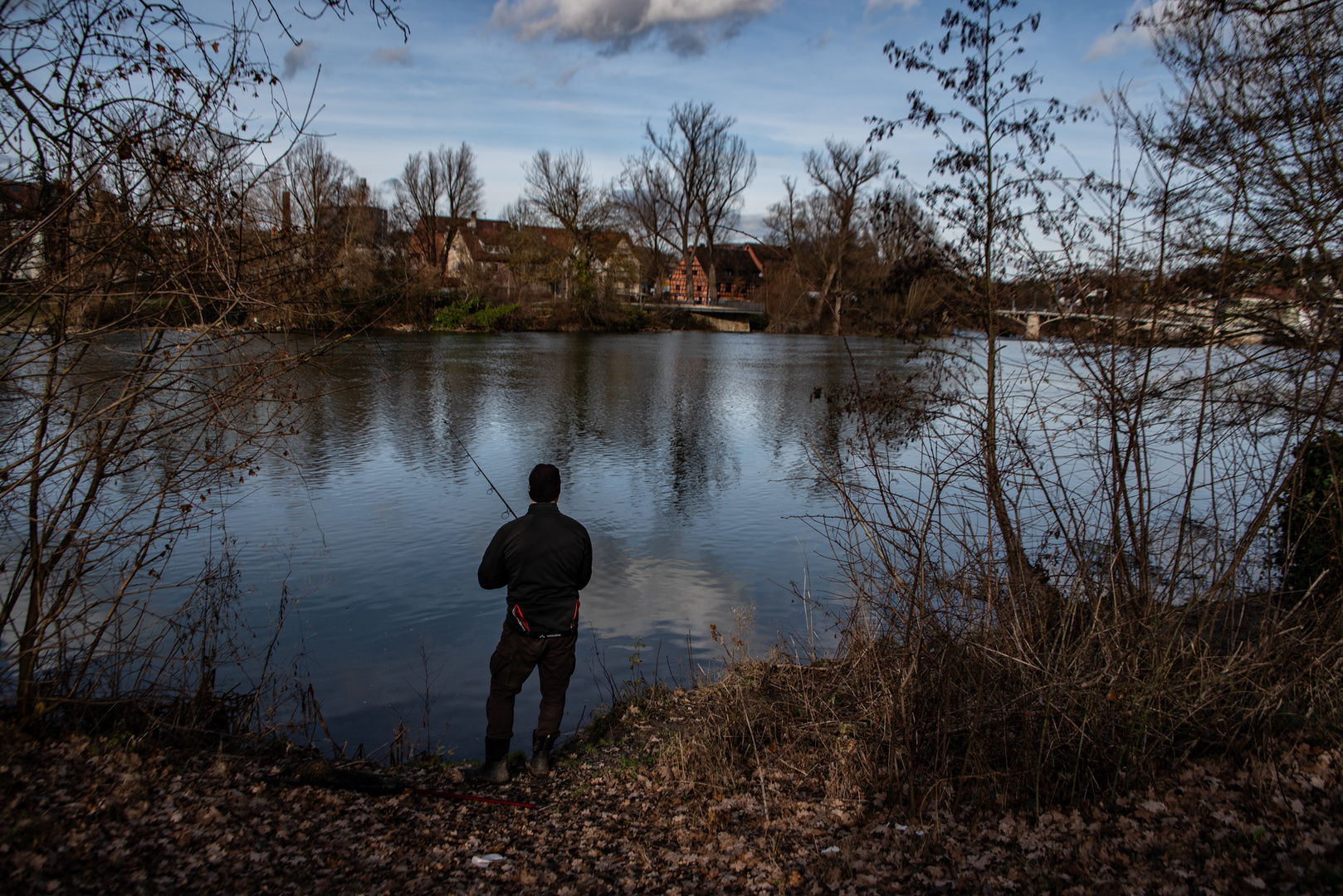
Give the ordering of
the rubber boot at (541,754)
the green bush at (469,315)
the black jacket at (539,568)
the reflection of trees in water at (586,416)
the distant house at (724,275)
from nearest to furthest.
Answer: the black jacket at (539,568) < the rubber boot at (541,754) < the reflection of trees in water at (586,416) < the green bush at (469,315) < the distant house at (724,275)

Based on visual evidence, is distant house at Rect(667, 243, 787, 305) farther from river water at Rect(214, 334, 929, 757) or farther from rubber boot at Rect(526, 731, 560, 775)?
rubber boot at Rect(526, 731, 560, 775)

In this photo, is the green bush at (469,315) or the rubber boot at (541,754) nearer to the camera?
the rubber boot at (541,754)

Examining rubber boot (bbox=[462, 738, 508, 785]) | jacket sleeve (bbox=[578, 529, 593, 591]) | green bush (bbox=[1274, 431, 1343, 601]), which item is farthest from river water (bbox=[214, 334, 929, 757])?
green bush (bbox=[1274, 431, 1343, 601])

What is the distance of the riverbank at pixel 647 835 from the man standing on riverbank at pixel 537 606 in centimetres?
49

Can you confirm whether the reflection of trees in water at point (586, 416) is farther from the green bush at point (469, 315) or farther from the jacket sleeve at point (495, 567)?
the green bush at point (469, 315)

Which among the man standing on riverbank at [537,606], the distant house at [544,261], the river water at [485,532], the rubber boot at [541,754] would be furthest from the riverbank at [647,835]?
the distant house at [544,261]

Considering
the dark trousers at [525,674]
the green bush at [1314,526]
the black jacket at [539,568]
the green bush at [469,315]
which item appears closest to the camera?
the black jacket at [539,568]

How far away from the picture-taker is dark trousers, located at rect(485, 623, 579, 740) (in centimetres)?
508

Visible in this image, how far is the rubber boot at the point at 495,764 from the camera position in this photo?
5066 mm

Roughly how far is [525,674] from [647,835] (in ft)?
A: 4.21

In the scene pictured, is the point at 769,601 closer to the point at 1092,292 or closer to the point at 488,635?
the point at 488,635

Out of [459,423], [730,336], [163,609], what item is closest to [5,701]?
[163,609]

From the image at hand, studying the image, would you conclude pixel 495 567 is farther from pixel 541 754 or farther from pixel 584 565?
pixel 541 754

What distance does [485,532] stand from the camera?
10.7 m
